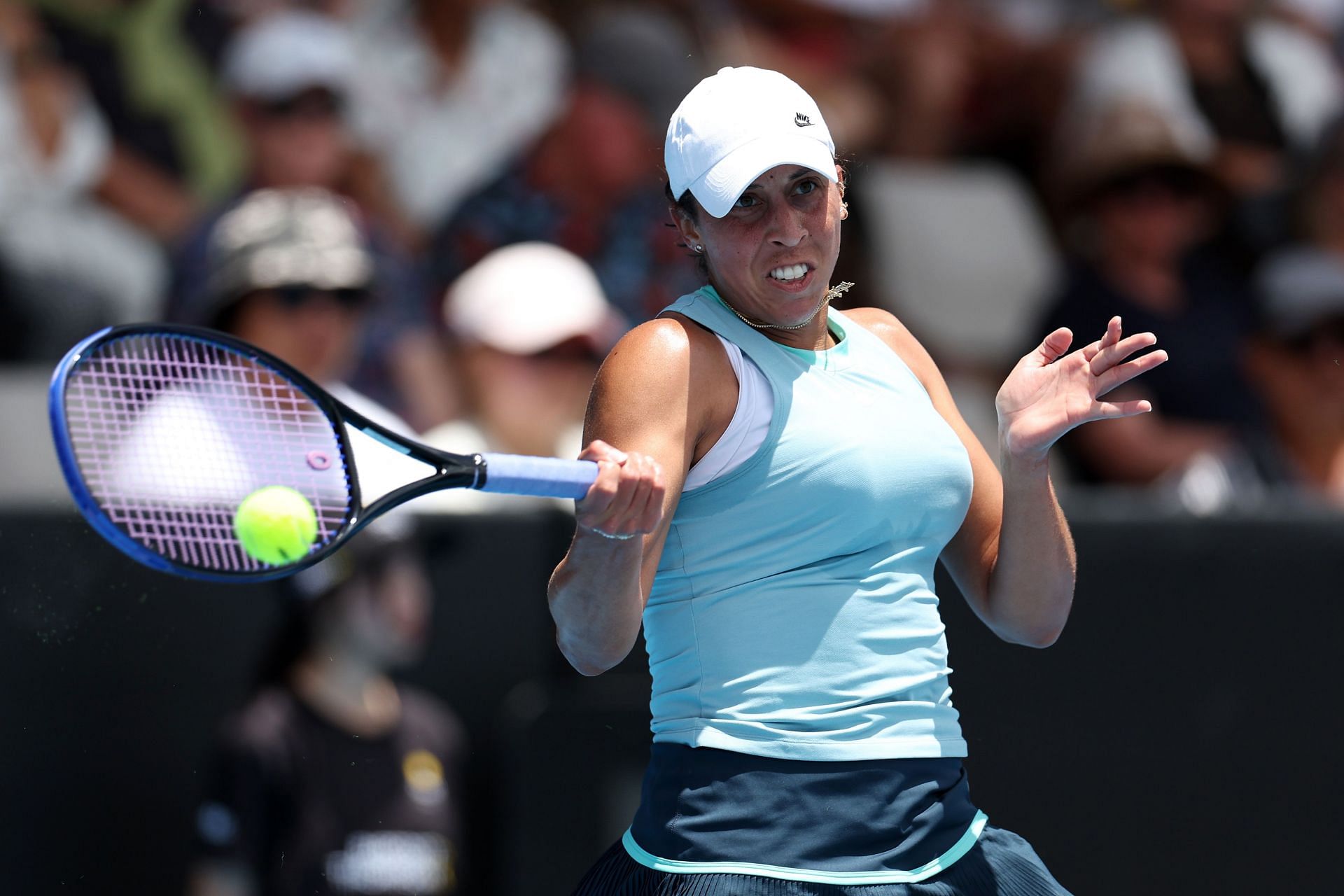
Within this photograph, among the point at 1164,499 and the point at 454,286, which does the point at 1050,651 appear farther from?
the point at 454,286

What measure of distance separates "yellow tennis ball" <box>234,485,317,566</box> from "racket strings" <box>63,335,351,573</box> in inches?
0.8

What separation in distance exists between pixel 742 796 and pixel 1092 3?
211 inches

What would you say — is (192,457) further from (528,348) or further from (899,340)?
(528,348)

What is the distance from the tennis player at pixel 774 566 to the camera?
2.07 m

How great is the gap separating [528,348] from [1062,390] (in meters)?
2.47

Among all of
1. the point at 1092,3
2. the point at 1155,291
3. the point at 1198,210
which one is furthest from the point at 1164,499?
the point at 1092,3

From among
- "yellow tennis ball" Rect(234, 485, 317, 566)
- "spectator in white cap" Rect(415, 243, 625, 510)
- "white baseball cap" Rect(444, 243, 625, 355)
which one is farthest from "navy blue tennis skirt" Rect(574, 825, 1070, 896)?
"white baseball cap" Rect(444, 243, 625, 355)

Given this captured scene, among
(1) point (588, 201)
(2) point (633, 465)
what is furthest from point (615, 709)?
(2) point (633, 465)

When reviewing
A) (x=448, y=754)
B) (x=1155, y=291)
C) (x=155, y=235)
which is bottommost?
(x=448, y=754)

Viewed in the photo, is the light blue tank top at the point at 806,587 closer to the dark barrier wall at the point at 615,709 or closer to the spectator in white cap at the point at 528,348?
the dark barrier wall at the point at 615,709

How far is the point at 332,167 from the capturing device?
509cm

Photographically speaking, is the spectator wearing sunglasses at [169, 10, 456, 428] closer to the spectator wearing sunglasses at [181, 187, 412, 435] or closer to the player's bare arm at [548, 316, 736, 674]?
the spectator wearing sunglasses at [181, 187, 412, 435]

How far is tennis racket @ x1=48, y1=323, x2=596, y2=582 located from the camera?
2143 mm

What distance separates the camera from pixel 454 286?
16.1 ft
